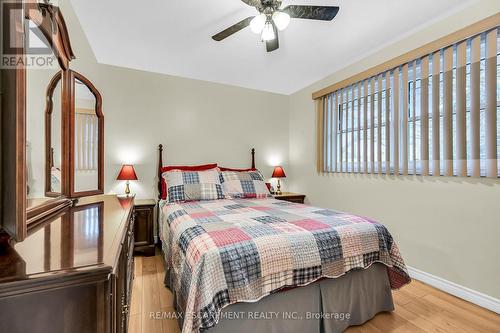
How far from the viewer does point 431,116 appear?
7.66ft

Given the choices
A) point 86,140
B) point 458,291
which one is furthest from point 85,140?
point 458,291

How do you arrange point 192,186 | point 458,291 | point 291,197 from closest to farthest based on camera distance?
point 458,291, point 192,186, point 291,197

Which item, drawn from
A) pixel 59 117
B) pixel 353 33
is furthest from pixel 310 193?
pixel 59 117

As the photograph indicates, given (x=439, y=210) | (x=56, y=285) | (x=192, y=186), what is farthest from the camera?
(x=192, y=186)

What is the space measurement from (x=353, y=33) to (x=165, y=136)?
106 inches

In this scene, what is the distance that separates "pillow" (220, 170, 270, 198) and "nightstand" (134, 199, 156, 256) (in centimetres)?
95

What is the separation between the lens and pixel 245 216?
205cm

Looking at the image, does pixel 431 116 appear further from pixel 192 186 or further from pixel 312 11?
pixel 192 186

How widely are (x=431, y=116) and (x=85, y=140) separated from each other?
3026mm

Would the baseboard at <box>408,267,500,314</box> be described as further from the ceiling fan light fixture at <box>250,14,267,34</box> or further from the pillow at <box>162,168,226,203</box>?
the ceiling fan light fixture at <box>250,14,267,34</box>

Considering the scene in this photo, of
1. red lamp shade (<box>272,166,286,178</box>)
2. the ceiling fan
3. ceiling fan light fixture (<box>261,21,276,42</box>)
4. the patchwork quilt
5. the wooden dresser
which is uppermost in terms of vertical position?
the ceiling fan

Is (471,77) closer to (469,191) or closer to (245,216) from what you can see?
(469,191)

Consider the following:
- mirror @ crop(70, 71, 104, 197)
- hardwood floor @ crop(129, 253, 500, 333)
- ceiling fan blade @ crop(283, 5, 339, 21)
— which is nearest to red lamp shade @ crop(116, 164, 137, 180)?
mirror @ crop(70, 71, 104, 197)

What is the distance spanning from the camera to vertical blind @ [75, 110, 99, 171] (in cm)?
166
